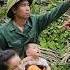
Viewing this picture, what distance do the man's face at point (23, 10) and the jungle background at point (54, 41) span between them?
1.09 metres

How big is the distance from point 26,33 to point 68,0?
62 cm

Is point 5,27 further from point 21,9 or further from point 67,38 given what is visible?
point 67,38

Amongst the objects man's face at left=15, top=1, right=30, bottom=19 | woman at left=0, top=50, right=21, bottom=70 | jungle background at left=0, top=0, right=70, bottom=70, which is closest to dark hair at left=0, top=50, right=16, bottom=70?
woman at left=0, top=50, right=21, bottom=70

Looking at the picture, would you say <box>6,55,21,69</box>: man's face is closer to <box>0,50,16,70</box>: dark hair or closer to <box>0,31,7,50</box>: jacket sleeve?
<box>0,50,16,70</box>: dark hair

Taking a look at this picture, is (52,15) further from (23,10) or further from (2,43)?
(2,43)

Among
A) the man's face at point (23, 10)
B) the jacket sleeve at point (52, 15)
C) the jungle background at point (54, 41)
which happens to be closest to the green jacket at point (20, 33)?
the jacket sleeve at point (52, 15)

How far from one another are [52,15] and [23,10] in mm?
328

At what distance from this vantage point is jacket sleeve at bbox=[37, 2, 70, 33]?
464 cm

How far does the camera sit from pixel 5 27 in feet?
15.8

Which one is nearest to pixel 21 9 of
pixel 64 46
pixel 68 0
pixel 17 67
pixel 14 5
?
pixel 14 5

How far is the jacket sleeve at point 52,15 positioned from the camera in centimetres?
464

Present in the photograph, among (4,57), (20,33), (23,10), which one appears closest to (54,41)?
(20,33)

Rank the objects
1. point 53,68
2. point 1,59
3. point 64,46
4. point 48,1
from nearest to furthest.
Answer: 1. point 1,59
2. point 53,68
3. point 64,46
4. point 48,1

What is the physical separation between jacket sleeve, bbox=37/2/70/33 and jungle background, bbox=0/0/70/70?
2.92 ft
